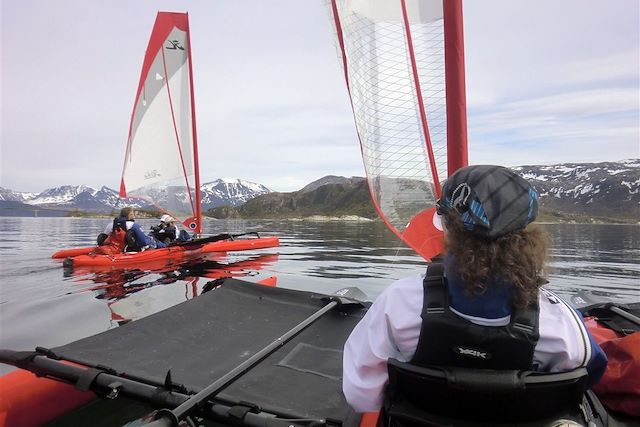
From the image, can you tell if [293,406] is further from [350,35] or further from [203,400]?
[350,35]

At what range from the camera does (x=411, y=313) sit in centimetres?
179

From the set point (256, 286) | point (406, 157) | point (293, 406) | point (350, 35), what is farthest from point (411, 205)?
point (256, 286)

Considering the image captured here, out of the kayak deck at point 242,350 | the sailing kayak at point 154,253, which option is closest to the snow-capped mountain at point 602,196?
the sailing kayak at point 154,253

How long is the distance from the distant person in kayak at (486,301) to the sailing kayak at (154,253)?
11.9 m

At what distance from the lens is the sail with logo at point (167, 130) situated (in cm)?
1612

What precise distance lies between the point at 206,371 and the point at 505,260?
8.63ft

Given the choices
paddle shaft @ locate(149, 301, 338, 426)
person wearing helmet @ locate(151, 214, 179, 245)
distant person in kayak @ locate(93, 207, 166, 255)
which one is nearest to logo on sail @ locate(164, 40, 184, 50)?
person wearing helmet @ locate(151, 214, 179, 245)

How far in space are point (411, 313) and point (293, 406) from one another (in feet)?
4.91

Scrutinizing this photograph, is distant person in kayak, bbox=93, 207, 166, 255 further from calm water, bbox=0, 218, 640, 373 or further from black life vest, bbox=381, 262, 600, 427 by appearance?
black life vest, bbox=381, 262, 600, 427

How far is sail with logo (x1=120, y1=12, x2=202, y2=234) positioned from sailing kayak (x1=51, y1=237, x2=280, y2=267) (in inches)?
85.4

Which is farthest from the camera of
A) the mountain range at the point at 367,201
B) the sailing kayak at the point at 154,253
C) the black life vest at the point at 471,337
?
the mountain range at the point at 367,201

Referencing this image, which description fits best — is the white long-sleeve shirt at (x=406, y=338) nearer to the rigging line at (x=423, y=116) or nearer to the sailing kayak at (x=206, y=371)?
the sailing kayak at (x=206, y=371)

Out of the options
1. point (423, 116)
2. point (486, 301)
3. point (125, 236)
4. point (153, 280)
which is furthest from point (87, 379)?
point (125, 236)

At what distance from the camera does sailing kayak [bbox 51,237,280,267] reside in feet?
39.0
